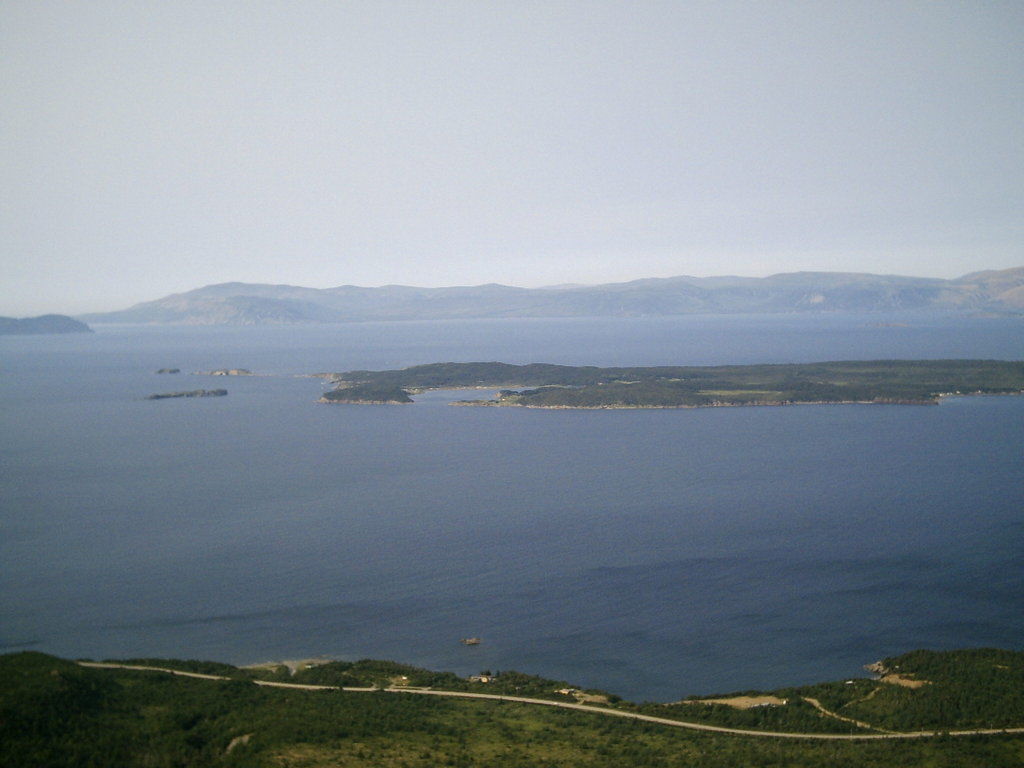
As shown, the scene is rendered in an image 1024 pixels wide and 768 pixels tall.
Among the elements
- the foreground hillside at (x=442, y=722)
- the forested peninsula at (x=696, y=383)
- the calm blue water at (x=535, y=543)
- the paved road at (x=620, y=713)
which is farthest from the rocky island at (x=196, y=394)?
the foreground hillside at (x=442, y=722)

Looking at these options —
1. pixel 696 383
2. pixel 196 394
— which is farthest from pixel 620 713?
pixel 196 394

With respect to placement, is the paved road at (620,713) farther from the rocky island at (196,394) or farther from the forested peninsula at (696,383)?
the rocky island at (196,394)

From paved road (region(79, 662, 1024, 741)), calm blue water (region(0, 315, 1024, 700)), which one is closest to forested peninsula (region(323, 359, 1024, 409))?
calm blue water (region(0, 315, 1024, 700))

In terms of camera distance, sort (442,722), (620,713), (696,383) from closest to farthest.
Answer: (442,722) < (620,713) < (696,383)

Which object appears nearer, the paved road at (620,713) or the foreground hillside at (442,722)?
the foreground hillside at (442,722)

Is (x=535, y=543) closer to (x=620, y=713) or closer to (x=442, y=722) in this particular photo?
(x=620, y=713)

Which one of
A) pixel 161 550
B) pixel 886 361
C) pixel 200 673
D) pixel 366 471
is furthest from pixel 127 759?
pixel 886 361
